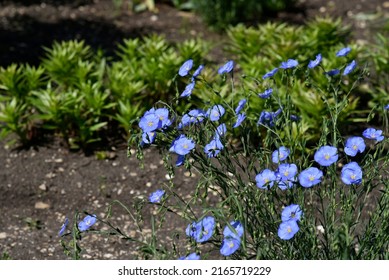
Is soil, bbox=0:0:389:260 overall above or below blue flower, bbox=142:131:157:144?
above

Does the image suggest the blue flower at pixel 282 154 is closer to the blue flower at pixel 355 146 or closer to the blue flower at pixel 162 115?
the blue flower at pixel 355 146

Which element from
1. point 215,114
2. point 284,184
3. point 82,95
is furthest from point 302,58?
point 284,184

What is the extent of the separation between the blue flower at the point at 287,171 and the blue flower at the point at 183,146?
32 centimetres

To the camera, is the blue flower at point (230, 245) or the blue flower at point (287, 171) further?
the blue flower at point (287, 171)

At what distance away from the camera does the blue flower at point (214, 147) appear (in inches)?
103

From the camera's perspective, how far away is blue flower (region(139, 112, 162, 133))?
252 centimetres

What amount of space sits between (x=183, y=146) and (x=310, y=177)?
43cm

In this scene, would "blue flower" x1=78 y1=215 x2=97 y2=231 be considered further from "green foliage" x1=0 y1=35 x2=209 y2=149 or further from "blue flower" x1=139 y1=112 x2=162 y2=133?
"green foliage" x1=0 y1=35 x2=209 y2=149

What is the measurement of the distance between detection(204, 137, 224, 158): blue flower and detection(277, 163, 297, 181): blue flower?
218mm

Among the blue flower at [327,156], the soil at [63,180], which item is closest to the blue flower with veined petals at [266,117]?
the blue flower at [327,156]

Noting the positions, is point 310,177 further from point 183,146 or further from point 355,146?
point 183,146

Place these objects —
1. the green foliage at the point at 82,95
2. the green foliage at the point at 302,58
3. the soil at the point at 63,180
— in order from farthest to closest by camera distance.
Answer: the green foliage at the point at 82,95 < the green foliage at the point at 302,58 < the soil at the point at 63,180

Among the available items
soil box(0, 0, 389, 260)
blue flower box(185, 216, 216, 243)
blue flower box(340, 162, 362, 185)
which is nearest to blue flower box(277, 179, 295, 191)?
blue flower box(340, 162, 362, 185)

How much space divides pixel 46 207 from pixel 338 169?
1.61 metres
